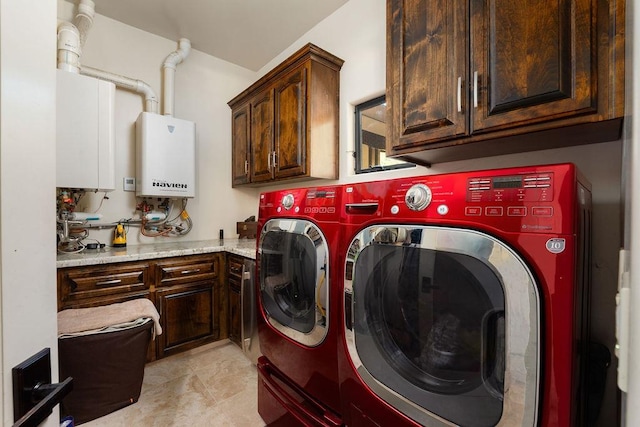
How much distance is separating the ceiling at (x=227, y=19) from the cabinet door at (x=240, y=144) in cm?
63

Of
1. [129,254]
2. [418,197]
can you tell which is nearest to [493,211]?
[418,197]

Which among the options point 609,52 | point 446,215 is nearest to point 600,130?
point 609,52

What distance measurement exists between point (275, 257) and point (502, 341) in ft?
3.49

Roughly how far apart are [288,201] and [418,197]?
2.29 ft

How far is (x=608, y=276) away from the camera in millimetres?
1064

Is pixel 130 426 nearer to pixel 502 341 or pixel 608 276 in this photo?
pixel 502 341

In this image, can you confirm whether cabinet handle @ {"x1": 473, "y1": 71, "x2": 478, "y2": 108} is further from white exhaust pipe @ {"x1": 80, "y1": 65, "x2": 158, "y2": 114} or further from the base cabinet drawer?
white exhaust pipe @ {"x1": 80, "y1": 65, "x2": 158, "y2": 114}

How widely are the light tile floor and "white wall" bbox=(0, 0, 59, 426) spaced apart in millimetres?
1453

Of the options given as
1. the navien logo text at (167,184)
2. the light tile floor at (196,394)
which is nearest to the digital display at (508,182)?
the light tile floor at (196,394)

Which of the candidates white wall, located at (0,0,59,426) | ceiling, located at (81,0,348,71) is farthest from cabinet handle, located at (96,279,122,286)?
ceiling, located at (81,0,348,71)

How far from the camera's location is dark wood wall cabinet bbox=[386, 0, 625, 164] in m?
0.81

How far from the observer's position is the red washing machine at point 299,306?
1.09m

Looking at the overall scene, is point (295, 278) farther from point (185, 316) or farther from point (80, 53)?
point (80, 53)

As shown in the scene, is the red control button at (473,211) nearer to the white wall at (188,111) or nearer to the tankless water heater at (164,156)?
the tankless water heater at (164,156)
